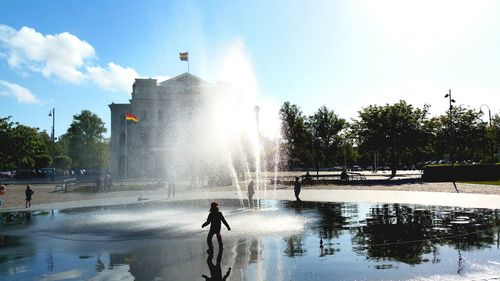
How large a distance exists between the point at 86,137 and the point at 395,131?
230 feet

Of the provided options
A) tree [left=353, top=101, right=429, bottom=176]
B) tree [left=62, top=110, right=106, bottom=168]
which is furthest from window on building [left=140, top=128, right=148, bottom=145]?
tree [left=353, top=101, right=429, bottom=176]

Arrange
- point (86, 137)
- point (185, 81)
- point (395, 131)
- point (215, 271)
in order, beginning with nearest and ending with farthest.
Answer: point (215, 271)
point (395, 131)
point (185, 81)
point (86, 137)

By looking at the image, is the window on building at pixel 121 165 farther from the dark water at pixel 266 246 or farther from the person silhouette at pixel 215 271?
the person silhouette at pixel 215 271

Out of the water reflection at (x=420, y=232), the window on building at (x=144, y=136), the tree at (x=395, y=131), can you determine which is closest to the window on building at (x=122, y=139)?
the window on building at (x=144, y=136)

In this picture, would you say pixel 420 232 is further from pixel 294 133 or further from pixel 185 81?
pixel 185 81

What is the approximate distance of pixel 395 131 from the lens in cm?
5175

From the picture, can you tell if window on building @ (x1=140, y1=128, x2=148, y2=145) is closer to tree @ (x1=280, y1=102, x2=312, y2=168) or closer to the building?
the building

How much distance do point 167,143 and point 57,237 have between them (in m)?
58.3

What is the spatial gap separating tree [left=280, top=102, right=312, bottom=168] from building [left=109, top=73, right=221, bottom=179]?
51.7 feet

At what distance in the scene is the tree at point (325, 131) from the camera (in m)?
67.7

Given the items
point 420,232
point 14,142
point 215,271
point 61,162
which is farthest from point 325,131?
point 61,162

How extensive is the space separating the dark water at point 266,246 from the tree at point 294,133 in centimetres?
4404

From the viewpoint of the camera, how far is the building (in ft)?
236

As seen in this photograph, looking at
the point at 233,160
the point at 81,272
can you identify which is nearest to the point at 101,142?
the point at 233,160
